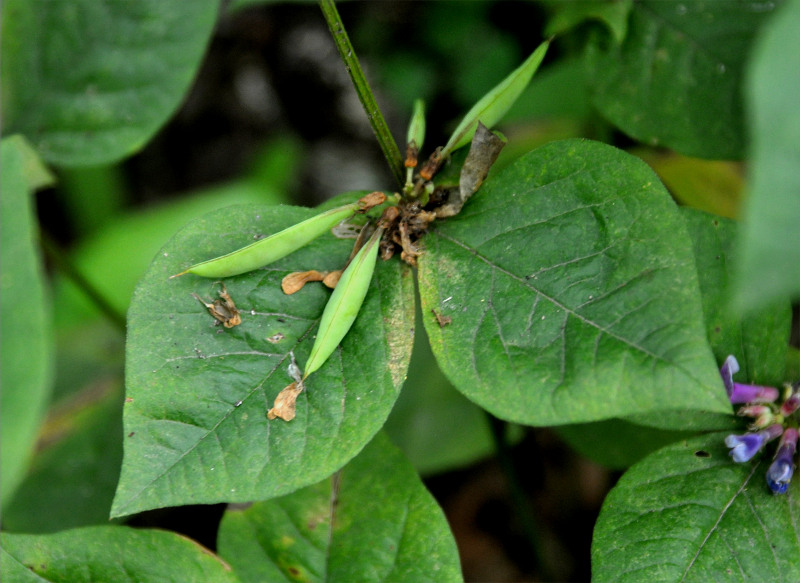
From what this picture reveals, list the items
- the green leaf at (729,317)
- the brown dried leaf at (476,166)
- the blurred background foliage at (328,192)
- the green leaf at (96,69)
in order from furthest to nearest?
1. the blurred background foliage at (328,192)
2. the green leaf at (96,69)
3. the green leaf at (729,317)
4. the brown dried leaf at (476,166)

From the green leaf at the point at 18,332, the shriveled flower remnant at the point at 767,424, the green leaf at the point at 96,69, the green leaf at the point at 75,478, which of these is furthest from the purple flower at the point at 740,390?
the green leaf at the point at 75,478

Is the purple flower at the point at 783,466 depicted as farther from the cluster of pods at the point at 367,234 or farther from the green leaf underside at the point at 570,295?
the cluster of pods at the point at 367,234

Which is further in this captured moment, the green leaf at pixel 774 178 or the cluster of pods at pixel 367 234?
the cluster of pods at pixel 367 234

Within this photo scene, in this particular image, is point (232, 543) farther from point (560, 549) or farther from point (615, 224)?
point (560, 549)

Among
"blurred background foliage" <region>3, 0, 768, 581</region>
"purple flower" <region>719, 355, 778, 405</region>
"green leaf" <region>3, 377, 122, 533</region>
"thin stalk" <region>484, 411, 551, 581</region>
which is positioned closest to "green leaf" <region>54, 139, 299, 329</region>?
"blurred background foliage" <region>3, 0, 768, 581</region>

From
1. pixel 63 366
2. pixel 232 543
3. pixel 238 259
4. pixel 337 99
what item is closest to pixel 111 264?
pixel 63 366

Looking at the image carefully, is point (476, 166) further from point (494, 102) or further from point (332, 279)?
point (332, 279)
